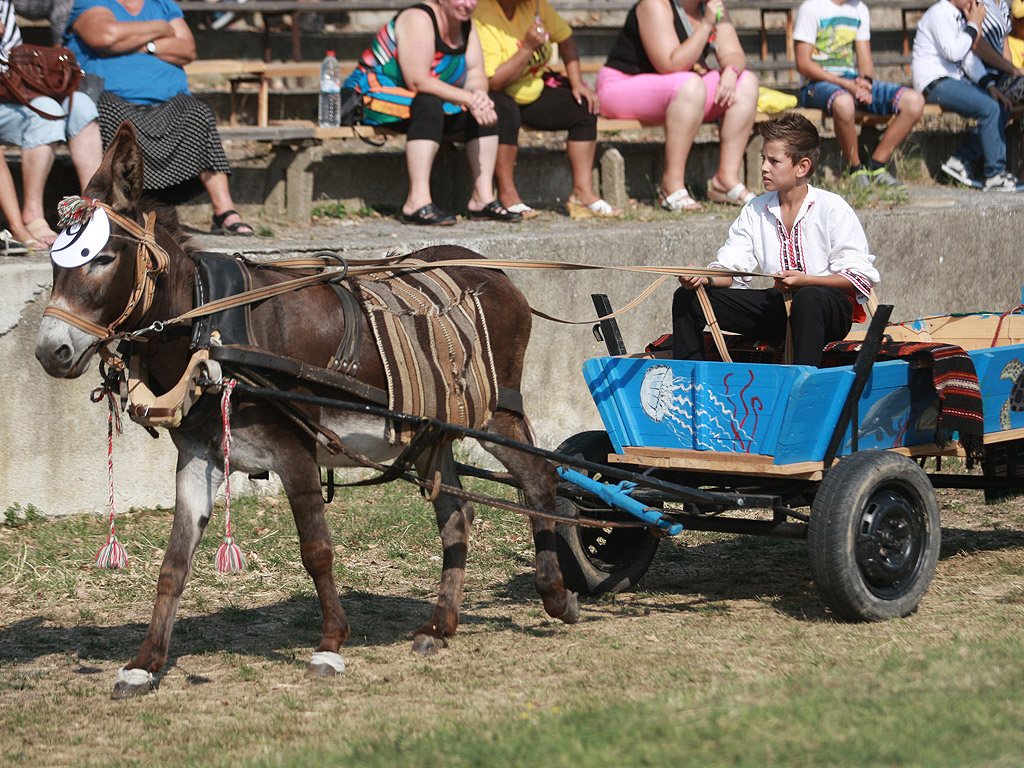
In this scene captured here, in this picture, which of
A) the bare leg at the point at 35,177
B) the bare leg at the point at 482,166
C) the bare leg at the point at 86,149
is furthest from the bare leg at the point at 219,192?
the bare leg at the point at 482,166

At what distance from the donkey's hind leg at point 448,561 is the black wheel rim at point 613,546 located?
2.07 feet

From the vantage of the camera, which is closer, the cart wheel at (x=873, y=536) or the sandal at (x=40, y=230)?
the cart wheel at (x=873, y=536)

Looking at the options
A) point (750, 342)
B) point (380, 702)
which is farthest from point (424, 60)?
point (380, 702)

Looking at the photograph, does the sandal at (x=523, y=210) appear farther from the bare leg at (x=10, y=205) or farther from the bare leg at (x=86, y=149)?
the bare leg at (x=10, y=205)

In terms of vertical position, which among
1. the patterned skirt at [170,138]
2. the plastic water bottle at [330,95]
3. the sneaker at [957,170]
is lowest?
the patterned skirt at [170,138]

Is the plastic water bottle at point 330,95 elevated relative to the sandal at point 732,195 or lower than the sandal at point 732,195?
elevated

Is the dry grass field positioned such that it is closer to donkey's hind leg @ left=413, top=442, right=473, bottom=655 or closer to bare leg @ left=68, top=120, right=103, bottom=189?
donkey's hind leg @ left=413, top=442, right=473, bottom=655

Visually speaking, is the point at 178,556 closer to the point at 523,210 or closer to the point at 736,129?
the point at 523,210

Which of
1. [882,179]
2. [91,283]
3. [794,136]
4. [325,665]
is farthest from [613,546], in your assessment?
[882,179]

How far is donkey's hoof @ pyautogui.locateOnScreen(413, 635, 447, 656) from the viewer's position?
15.4 feet

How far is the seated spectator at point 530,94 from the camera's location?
8.52 metres

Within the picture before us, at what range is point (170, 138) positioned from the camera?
24.1 ft

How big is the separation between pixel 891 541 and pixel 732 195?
16.1 ft

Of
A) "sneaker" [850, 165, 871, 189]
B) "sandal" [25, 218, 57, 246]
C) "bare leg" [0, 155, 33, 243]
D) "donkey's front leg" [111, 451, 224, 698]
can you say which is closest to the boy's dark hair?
"donkey's front leg" [111, 451, 224, 698]
